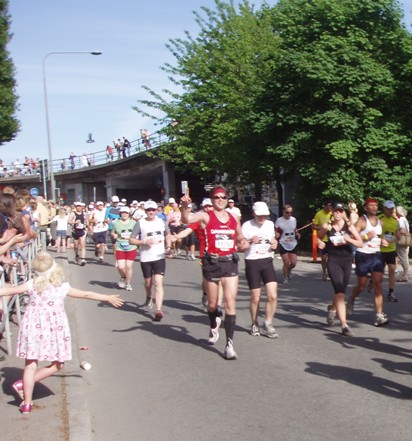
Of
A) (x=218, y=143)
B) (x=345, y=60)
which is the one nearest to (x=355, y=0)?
(x=345, y=60)

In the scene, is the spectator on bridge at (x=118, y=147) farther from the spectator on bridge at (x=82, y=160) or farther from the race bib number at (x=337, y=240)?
the race bib number at (x=337, y=240)

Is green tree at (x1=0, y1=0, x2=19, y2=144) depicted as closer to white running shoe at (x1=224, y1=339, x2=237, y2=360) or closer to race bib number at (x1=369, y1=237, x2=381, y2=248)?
race bib number at (x1=369, y1=237, x2=381, y2=248)

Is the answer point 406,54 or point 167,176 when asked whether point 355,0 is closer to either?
point 406,54

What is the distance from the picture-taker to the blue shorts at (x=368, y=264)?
9.54 metres

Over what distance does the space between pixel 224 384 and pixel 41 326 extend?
193cm

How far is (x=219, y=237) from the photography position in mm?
7977

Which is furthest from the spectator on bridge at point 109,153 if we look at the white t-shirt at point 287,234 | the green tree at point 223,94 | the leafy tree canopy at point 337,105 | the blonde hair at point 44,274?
the blonde hair at point 44,274

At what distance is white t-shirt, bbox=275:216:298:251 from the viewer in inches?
553

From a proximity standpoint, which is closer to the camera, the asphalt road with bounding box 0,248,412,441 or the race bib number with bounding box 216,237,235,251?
the asphalt road with bounding box 0,248,412,441

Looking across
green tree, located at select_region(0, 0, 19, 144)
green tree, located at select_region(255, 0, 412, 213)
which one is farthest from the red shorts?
green tree, located at select_region(0, 0, 19, 144)

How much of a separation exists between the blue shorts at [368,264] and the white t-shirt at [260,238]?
1504 millimetres

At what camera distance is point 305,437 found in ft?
16.5

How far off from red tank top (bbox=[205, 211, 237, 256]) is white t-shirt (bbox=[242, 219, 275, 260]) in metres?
0.92

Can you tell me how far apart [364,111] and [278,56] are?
13.9ft
